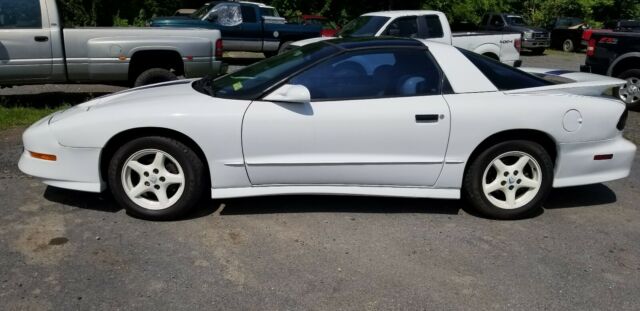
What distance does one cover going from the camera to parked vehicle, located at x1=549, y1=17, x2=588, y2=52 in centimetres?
2309

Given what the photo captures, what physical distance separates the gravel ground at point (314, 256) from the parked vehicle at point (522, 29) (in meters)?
17.5

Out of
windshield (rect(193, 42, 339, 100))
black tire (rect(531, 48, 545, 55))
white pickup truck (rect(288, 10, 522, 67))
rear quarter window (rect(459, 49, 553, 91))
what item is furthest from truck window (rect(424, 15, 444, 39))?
black tire (rect(531, 48, 545, 55))

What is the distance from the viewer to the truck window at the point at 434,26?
1097 cm

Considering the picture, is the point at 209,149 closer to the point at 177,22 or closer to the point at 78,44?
the point at 78,44

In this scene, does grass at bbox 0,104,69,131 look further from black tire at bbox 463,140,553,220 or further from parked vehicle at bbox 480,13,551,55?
parked vehicle at bbox 480,13,551,55

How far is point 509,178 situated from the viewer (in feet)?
14.3

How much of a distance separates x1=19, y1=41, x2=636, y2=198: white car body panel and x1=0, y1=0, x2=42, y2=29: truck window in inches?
166

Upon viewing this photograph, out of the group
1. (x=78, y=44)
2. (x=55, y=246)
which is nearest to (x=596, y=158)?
(x=55, y=246)

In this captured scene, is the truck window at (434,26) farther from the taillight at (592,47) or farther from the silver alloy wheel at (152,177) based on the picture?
the silver alloy wheel at (152,177)

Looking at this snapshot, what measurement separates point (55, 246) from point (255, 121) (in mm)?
1537

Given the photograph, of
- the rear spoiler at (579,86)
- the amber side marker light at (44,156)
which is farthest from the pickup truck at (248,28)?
the rear spoiler at (579,86)

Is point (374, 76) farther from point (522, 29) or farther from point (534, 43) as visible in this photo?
point (522, 29)

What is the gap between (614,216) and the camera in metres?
4.57

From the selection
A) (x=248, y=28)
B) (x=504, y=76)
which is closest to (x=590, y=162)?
(x=504, y=76)
